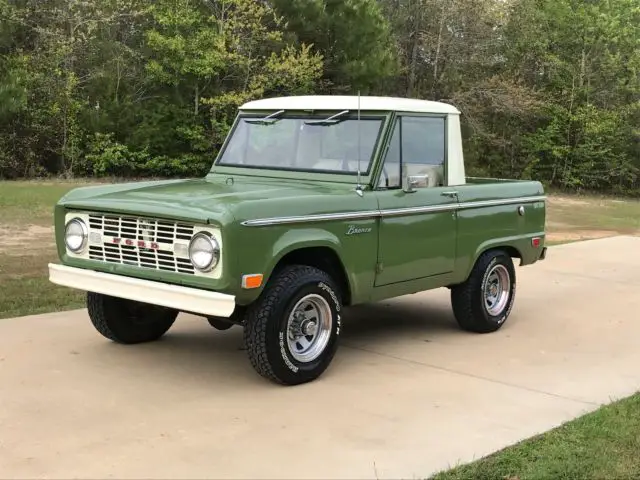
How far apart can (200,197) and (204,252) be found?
50 centimetres

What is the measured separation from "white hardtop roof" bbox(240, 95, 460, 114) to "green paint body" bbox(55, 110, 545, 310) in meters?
0.42

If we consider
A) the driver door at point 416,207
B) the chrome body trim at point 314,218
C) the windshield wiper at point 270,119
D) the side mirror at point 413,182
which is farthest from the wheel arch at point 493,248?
the windshield wiper at point 270,119

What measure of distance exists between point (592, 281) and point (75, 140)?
2025 centimetres

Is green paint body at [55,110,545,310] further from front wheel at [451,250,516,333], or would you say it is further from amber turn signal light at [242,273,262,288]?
front wheel at [451,250,516,333]

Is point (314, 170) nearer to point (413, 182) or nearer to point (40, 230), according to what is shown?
point (413, 182)

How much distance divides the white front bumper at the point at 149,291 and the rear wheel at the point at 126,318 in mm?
514

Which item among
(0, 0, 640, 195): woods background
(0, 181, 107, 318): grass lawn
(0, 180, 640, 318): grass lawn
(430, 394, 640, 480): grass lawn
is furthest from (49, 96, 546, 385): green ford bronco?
(0, 0, 640, 195): woods background

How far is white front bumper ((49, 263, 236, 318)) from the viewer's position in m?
4.64

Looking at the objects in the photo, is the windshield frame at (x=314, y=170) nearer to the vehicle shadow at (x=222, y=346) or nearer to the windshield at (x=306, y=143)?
the windshield at (x=306, y=143)

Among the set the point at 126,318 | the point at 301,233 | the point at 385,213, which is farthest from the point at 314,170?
the point at 126,318

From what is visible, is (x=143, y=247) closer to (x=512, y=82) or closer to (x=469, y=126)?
(x=469, y=126)

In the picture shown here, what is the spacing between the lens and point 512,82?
30344mm

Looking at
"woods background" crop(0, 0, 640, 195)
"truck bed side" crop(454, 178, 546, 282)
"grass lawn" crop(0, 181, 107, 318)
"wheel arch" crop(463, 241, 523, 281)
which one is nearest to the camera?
"truck bed side" crop(454, 178, 546, 282)

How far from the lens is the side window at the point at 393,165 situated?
5889mm
